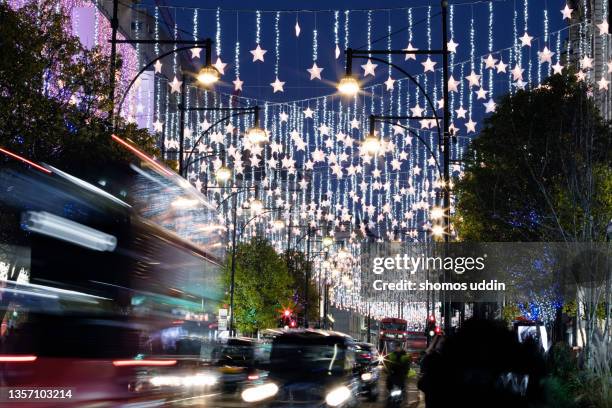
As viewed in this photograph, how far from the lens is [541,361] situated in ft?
20.2

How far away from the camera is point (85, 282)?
34.8 ft

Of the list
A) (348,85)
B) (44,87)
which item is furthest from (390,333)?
(348,85)

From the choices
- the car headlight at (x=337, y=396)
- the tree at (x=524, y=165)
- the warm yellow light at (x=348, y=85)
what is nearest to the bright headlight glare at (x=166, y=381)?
the car headlight at (x=337, y=396)

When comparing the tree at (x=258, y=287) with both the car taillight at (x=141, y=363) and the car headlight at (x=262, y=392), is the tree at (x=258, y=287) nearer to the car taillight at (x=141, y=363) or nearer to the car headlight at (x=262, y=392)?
the car headlight at (x=262, y=392)

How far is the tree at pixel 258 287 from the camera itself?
2990 inches

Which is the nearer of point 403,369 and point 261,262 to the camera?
point 403,369

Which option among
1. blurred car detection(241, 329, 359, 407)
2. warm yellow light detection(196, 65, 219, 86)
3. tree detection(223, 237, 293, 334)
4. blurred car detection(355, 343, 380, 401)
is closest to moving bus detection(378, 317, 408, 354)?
tree detection(223, 237, 293, 334)

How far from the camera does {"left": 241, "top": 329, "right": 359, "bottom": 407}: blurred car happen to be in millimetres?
14195

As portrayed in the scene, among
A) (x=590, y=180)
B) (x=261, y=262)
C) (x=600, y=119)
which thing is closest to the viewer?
(x=590, y=180)

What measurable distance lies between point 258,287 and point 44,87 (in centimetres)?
5374

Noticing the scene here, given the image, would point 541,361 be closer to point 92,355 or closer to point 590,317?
point 92,355

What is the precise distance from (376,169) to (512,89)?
330 inches

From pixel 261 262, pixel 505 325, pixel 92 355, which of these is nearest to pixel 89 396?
pixel 92 355

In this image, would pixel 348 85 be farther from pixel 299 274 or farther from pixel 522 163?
pixel 299 274
